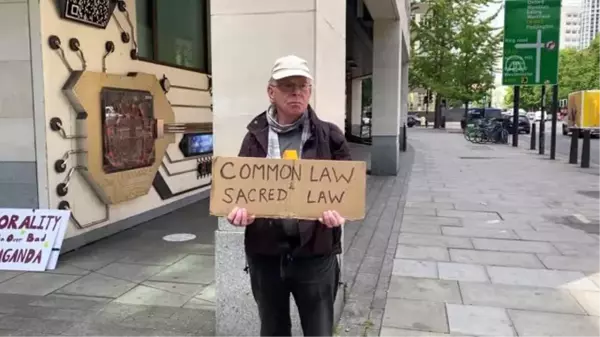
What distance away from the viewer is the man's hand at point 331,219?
2.40m

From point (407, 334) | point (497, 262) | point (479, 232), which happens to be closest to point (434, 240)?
point (479, 232)

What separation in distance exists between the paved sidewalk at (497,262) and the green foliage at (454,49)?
2639 cm

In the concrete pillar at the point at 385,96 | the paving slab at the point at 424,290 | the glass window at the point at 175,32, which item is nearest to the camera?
the paving slab at the point at 424,290

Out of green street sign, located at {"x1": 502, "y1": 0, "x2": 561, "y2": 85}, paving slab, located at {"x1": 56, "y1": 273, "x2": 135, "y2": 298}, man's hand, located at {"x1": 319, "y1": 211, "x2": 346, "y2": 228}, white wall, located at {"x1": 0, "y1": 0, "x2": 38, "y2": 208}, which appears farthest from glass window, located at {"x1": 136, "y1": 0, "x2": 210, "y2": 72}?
green street sign, located at {"x1": 502, "y1": 0, "x2": 561, "y2": 85}

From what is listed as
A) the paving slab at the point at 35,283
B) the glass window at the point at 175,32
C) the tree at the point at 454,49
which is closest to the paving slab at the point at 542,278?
the paving slab at the point at 35,283

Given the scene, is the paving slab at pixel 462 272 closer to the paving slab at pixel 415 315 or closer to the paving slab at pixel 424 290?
the paving slab at pixel 424 290

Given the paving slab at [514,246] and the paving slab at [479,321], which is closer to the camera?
the paving slab at [479,321]

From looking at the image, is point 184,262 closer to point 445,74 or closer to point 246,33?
point 246,33

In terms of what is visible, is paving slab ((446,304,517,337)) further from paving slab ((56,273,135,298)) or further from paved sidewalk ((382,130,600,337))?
paving slab ((56,273,135,298))

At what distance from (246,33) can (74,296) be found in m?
2.70

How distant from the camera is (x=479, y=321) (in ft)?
13.8

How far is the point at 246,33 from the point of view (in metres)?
3.74

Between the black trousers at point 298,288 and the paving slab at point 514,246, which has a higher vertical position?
the black trousers at point 298,288

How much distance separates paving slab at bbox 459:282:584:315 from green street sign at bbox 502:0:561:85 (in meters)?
15.1
